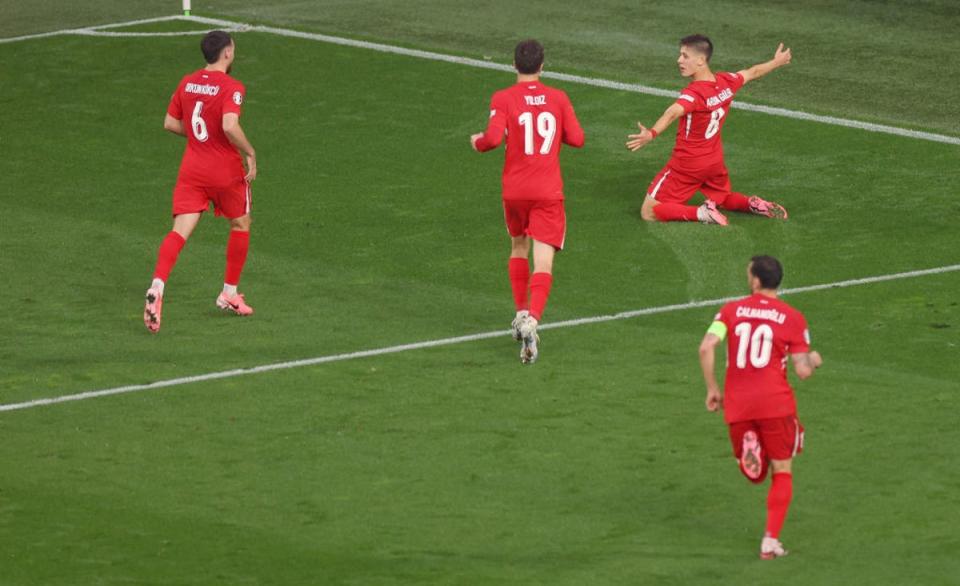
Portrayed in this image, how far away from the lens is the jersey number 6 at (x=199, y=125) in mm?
15594

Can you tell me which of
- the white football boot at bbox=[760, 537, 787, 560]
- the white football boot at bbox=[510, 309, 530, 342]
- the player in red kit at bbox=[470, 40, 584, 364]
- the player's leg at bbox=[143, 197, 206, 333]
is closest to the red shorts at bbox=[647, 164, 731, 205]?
the player in red kit at bbox=[470, 40, 584, 364]

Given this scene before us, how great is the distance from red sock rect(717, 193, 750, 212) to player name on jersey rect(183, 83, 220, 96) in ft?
17.7

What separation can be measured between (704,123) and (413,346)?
4737mm

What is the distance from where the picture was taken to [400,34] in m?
27.4

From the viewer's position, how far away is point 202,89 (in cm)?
1553

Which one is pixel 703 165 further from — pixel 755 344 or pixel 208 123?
pixel 755 344

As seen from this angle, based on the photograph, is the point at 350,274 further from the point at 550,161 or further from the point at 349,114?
the point at 349,114

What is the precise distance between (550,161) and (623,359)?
152cm

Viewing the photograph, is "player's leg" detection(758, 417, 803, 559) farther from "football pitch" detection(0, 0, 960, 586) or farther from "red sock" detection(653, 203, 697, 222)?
"red sock" detection(653, 203, 697, 222)

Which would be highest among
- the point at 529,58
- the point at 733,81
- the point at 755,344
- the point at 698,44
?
the point at 698,44

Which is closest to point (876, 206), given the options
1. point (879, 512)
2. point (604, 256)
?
point (604, 256)

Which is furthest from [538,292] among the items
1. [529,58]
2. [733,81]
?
[733,81]

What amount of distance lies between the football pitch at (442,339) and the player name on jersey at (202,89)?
1754 millimetres

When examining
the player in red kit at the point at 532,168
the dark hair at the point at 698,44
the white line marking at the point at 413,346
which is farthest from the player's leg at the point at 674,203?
the player in red kit at the point at 532,168
